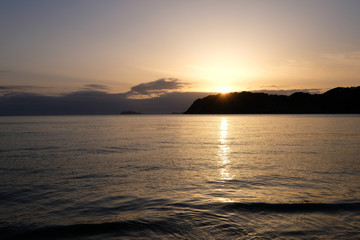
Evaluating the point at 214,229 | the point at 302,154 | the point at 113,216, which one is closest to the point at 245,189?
the point at 214,229

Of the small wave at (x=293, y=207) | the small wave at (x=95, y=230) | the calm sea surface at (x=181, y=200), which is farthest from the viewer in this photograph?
the small wave at (x=293, y=207)

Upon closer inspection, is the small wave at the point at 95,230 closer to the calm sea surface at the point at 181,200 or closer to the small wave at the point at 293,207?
the calm sea surface at the point at 181,200

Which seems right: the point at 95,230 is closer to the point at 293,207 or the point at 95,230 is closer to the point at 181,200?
the point at 181,200

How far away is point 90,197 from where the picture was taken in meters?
12.4

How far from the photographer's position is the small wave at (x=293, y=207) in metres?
10.5

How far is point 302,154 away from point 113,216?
21.3 metres

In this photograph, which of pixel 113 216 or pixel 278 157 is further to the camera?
pixel 278 157

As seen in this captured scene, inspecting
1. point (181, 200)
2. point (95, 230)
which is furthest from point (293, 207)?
point (95, 230)

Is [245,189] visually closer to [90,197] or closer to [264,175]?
[264,175]

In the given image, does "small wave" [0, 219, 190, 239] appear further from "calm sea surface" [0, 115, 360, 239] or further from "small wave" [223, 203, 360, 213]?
"small wave" [223, 203, 360, 213]

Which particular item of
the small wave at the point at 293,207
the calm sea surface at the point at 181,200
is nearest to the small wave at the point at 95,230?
the calm sea surface at the point at 181,200

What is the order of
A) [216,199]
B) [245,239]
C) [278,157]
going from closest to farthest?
[245,239], [216,199], [278,157]

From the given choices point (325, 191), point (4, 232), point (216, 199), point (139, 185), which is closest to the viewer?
point (4, 232)

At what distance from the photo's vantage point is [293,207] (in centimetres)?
1083
